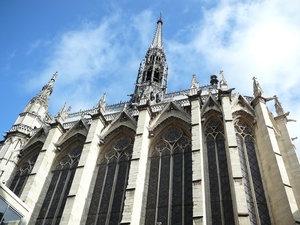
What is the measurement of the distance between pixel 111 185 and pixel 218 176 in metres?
5.60

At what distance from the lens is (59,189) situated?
680 inches

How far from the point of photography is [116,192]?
15789 millimetres

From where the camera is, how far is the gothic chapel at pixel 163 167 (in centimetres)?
1323

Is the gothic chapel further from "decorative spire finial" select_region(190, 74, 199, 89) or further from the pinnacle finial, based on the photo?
the pinnacle finial

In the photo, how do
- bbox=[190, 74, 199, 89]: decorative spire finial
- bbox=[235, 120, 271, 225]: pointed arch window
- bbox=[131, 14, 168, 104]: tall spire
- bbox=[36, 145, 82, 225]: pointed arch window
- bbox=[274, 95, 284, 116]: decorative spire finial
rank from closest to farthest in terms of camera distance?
bbox=[235, 120, 271, 225]: pointed arch window
bbox=[36, 145, 82, 225]: pointed arch window
bbox=[274, 95, 284, 116]: decorative spire finial
bbox=[190, 74, 199, 89]: decorative spire finial
bbox=[131, 14, 168, 104]: tall spire

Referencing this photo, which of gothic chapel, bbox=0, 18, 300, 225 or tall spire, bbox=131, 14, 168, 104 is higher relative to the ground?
tall spire, bbox=131, 14, 168, 104

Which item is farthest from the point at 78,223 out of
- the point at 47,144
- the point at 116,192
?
the point at 47,144

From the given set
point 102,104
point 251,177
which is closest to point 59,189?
point 102,104

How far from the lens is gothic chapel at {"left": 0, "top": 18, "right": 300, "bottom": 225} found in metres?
13.2

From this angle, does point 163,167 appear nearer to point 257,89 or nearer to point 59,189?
point 59,189

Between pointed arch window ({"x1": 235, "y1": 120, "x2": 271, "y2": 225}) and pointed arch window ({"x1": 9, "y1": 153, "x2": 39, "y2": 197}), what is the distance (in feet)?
42.2

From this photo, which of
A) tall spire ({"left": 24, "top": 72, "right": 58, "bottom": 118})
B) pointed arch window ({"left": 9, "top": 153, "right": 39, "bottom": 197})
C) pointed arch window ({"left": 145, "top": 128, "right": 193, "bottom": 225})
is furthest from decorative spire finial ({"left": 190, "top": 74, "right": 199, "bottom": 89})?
tall spire ({"left": 24, "top": 72, "right": 58, "bottom": 118})

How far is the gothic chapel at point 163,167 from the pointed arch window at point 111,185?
0.19 feet

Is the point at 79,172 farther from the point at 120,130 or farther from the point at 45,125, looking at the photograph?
the point at 45,125
